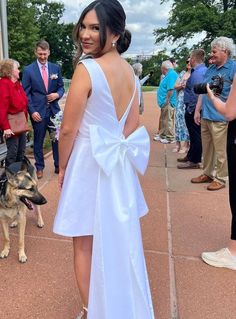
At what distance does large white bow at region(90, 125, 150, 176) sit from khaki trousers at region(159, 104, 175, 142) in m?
7.12

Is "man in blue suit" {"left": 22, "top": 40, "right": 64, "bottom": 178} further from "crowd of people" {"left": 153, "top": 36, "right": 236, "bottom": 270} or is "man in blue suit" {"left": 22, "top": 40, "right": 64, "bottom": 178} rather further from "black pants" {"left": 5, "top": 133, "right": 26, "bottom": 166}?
"crowd of people" {"left": 153, "top": 36, "right": 236, "bottom": 270}

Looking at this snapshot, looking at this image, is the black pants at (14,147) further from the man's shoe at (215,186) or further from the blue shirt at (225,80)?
the man's shoe at (215,186)

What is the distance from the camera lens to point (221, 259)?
3602 millimetres

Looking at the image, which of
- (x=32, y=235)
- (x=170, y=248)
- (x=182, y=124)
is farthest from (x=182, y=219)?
(x=182, y=124)

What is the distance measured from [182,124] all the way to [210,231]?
13.5ft

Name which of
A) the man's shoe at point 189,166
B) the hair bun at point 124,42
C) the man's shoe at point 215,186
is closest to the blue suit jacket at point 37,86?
the man's shoe at point 189,166

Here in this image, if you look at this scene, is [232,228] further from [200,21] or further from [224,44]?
[200,21]

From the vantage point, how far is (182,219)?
475cm

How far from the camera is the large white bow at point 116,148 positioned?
2.14 meters

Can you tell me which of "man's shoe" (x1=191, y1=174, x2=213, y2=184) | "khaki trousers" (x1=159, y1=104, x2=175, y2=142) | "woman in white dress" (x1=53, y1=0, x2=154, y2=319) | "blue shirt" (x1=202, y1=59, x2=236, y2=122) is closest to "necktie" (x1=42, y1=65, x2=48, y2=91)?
"blue shirt" (x1=202, y1=59, x2=236, y2=122)

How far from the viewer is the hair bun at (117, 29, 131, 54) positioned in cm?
224

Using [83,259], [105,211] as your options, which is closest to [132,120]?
[105,211]

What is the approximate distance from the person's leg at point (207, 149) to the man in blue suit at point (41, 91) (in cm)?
240

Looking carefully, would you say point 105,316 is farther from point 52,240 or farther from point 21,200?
point 52,240
